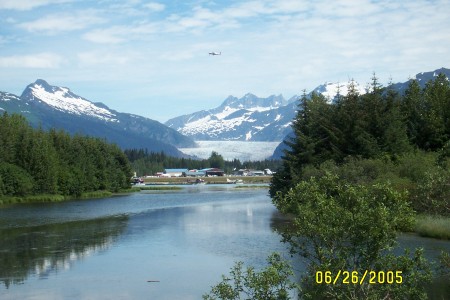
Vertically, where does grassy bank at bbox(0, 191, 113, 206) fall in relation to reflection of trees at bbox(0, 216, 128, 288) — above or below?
above

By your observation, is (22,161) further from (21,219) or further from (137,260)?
(137,260)

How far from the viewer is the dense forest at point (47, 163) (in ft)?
305

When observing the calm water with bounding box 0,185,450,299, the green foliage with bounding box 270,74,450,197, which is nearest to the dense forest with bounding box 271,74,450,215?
the green foliage with bounding box 270,74,450,197

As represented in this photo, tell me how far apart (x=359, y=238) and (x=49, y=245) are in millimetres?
30080

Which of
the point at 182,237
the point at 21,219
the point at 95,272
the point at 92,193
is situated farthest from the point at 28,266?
the point at 92,193

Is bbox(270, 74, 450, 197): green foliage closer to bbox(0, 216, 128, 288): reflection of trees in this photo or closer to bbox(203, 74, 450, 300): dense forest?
bbox(203, 74, 450, 300): dense forest

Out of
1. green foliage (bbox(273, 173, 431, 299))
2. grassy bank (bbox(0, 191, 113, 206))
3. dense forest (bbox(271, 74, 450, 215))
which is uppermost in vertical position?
dense forest (bbox(271, 74, 450, 215))

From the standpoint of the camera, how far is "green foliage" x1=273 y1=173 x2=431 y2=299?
14.8 metres

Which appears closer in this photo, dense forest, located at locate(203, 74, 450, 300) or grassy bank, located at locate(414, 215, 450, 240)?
dense forest, located at locate(203, 74, 450, 300)

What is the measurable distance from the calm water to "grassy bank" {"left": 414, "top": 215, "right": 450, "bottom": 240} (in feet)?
3.37

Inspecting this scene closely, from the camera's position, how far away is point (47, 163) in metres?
98.9

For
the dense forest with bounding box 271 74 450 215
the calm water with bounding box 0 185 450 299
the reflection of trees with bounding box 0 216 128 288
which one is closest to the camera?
the calm water with bounding box 0 185 450 299

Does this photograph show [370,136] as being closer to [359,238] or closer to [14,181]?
[359,238]

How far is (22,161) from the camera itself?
99000mm
